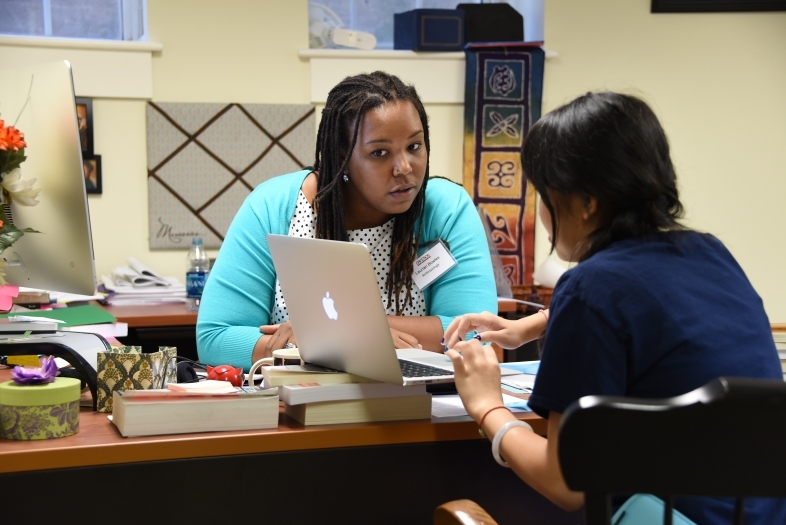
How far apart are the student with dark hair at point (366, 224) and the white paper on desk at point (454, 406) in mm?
324

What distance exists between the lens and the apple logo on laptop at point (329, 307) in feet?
4.41

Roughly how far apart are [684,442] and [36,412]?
0.86 m

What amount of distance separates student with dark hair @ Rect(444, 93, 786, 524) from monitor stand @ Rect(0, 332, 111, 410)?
0.63m

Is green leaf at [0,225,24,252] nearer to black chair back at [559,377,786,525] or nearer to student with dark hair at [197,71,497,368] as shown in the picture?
student with dark hair at [197,71,497,368]

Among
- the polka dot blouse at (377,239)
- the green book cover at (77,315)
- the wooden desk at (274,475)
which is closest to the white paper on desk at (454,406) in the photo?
the wooden desk at (274,475)

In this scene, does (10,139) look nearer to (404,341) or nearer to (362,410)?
(362,410)

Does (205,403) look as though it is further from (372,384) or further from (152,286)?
(152,286)

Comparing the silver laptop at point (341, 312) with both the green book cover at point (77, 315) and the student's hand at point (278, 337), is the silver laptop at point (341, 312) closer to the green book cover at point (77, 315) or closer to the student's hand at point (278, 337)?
the student's hand at point (278, 337)

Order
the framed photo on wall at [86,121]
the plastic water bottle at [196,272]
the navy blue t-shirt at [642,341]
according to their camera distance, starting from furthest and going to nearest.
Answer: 1. the framed photo on wall at [86,121]
2. the plastic water bottle at [196,272]
3. the navy blue t-shirt at [642,341]

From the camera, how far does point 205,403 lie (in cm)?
125

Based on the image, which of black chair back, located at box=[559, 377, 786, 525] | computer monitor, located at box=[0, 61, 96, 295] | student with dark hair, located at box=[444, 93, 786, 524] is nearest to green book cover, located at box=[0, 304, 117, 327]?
computer monitor, located at box=[0, 61, 96, 295]

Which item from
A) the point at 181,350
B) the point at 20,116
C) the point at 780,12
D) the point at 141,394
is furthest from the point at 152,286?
the point at 780,12

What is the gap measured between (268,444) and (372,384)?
0.62 feet

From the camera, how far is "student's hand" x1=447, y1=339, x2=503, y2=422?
123cm
